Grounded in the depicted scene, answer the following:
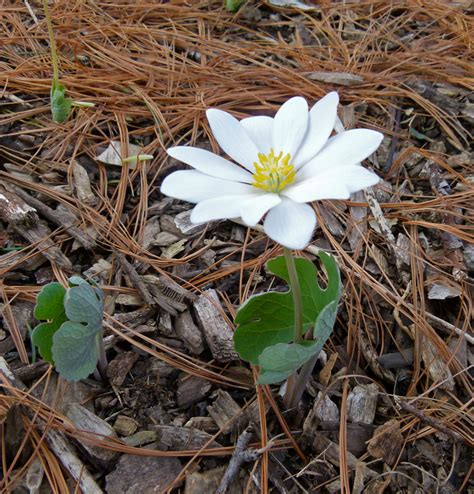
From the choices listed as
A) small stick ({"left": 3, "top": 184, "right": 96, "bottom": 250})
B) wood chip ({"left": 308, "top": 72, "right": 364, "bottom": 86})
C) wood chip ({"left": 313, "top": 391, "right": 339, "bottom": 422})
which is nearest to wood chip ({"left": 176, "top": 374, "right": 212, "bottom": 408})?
wood chip ({"left": 313, "top": 391, "right": 339, "bottom": 422})

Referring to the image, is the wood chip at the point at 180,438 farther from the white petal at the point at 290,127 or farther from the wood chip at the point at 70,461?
the white petal at the point at 290,127

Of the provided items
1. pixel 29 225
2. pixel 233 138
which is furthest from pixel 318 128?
pixel 29 225

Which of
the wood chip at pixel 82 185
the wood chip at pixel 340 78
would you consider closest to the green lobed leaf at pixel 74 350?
the wood chip at pixel 82 185

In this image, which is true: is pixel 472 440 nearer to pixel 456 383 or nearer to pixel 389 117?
pixel 456 383

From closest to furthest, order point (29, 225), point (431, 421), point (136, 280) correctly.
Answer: point (431, 421) → point (136, 280) → point (29, 225)

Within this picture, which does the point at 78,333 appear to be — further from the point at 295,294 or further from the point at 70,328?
the point at 295,294

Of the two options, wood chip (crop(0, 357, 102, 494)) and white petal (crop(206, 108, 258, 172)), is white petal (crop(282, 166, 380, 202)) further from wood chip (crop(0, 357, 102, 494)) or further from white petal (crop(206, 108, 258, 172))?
wood chip (crop(0, 357, 102, 494))
